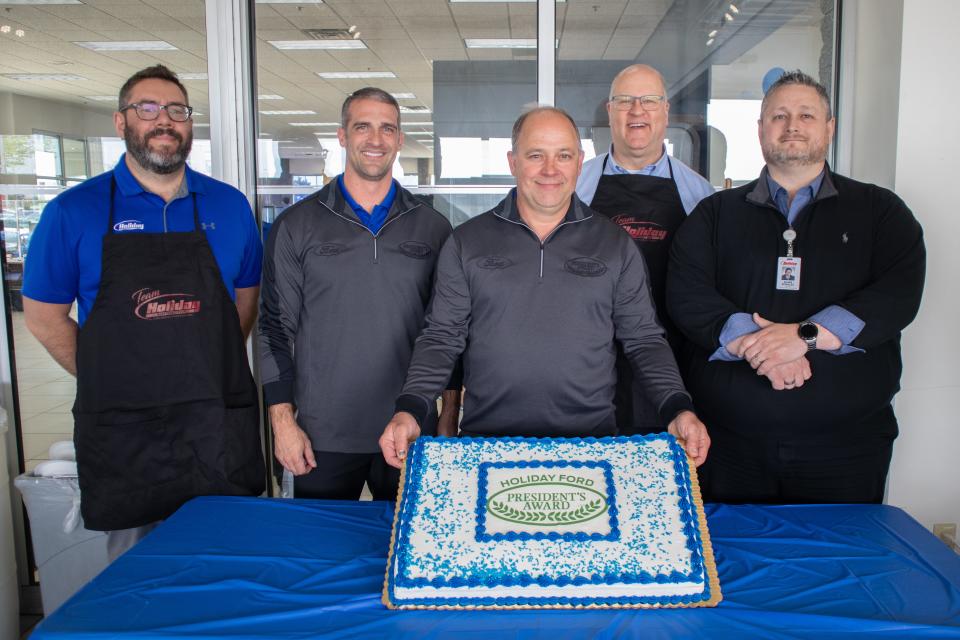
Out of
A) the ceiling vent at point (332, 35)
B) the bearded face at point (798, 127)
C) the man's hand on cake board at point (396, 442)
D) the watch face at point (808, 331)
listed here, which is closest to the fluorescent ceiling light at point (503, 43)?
the bearded face at point (798, 127)

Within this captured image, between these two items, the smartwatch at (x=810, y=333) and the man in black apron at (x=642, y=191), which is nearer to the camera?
the smartwatch at (x=810, y=333)

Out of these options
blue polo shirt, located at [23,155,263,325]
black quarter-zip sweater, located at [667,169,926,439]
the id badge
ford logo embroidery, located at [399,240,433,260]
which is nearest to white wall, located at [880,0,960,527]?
black quarter-zip sweater, located at [667,169,926,439]

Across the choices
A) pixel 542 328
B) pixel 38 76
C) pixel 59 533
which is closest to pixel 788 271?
pixel 542 328

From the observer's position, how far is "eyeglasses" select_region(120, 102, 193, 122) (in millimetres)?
2180

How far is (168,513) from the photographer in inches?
84.5

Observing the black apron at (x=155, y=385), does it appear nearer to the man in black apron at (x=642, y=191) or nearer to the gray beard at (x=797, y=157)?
the man in black apron at (x=642, y=191)

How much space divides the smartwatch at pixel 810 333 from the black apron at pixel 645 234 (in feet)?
1.56

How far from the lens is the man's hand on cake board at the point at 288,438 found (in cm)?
204

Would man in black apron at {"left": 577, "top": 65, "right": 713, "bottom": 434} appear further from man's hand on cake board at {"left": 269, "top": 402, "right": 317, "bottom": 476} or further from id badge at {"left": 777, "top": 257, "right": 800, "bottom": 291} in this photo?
man's hand on cake board at {"left": 269, "top": 402, "right": 317, "bottom": 476}

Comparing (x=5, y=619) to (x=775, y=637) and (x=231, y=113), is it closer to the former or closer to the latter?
(x=231, y=113)

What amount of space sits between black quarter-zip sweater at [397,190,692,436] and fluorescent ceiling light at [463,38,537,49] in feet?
4.87

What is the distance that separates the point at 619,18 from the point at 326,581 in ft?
9.87

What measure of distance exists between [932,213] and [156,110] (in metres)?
2.55

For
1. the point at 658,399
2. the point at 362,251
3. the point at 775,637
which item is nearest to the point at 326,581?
the point at 775,637
